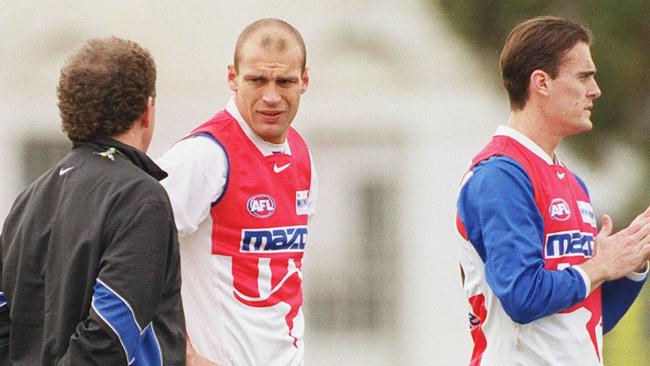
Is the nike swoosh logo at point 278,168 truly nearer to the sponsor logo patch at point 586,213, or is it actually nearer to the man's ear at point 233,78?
the man's ear at point 233,78

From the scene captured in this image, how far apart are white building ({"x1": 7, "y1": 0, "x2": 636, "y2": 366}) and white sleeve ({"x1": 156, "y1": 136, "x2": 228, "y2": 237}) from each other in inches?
304

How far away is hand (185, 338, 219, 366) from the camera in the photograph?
4.70 meters

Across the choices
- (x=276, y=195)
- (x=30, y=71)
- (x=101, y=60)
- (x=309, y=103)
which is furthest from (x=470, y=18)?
(x=101, y=60)

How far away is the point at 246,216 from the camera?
5.07 meters

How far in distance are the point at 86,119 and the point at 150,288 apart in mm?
510

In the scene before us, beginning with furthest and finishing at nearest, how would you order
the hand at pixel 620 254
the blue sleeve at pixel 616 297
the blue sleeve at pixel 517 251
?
1. the blue sleeve at pixel 616 297
2. the hand at pixel 620 254
3. the blue sleeve at pixel 517 251

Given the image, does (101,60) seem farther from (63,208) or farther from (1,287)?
(1,287)

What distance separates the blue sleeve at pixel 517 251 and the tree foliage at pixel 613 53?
5203mm

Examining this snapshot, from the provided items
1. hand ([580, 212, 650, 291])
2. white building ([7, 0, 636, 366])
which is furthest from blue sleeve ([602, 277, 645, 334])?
white building ([7, 0, 636, 366])

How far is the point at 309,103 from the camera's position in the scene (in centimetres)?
1318

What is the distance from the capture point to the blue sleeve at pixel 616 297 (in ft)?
16.3

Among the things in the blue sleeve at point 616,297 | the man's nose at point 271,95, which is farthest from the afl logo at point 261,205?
the blue sleeve at point 616,297

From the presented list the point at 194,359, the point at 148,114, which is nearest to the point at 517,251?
the point at 194,359

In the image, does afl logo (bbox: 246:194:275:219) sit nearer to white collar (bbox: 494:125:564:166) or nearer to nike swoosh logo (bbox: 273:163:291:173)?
nike swoosh logo (bbox: 273:163:291:173)
